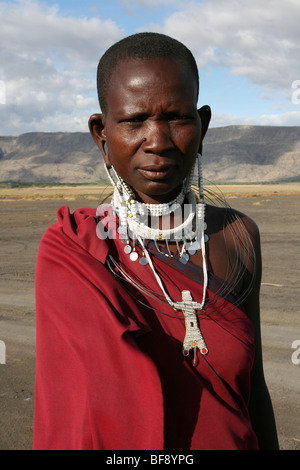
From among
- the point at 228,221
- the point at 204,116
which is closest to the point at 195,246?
the point at 228,221

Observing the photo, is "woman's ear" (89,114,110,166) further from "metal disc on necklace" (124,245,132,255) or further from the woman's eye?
"metal disc on necklace" (124,245,132,255)

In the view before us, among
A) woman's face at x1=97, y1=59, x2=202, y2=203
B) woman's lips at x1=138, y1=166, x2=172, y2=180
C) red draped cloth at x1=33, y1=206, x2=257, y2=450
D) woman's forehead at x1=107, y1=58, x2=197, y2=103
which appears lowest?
red draped cloth at x1=33, y1=206, x2=257, y2=450

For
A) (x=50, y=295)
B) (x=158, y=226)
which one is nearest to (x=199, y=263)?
(x=158, y=226)

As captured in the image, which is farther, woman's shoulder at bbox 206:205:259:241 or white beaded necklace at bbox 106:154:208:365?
woman's shoulder at bbox 206:205:259:241

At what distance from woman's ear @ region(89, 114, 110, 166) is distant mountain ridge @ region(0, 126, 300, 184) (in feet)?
371

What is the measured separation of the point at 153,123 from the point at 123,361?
2.27 ft

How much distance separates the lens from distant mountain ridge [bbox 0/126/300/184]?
128m

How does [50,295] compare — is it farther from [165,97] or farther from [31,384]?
[31,384]

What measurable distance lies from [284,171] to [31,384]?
133 m

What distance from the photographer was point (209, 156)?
142m

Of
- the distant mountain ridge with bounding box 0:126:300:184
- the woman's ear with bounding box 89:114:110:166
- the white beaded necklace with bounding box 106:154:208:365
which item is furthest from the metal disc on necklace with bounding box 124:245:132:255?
the distant mountain ridge with bounding box 0:126:300:184

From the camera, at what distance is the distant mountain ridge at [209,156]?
128 meters

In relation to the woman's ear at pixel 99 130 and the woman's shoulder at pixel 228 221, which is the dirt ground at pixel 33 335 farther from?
the woman's ear at pixel 99 130
